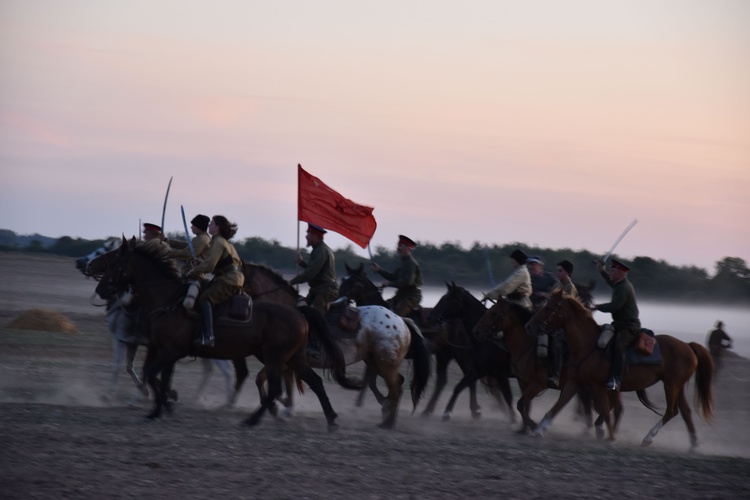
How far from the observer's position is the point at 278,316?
1372cm

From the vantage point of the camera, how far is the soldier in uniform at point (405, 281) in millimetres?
16844

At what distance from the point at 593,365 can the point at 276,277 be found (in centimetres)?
445

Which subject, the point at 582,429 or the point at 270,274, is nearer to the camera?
the point at 270,274

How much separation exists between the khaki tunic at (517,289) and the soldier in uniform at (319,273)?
226cm

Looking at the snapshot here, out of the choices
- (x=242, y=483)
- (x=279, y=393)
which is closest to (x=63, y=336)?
(x=279, y=393)

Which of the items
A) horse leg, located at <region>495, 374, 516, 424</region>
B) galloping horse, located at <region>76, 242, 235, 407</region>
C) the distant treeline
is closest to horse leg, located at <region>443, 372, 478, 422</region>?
horse leg, located at <region>495, 374, 516, 424</region>

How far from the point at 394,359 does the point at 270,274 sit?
2084 millimetres

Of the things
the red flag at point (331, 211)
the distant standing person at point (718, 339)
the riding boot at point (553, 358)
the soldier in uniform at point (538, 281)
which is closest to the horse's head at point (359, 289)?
the red flag at point (331, 211)

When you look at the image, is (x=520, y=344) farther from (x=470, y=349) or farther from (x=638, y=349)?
(x=638, y=349)

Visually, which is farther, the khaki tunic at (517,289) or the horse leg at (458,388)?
the horse leg at (458,388)

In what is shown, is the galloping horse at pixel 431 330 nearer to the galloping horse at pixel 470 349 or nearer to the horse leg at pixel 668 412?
the galloping horse at pixel 470 349

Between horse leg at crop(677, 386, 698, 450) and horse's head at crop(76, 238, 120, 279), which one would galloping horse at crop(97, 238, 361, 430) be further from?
horse leg at crop(677, 386, 698, 450)

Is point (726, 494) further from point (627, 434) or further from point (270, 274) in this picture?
point (270, 274)

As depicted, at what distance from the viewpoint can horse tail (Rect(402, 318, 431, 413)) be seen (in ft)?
51.1
